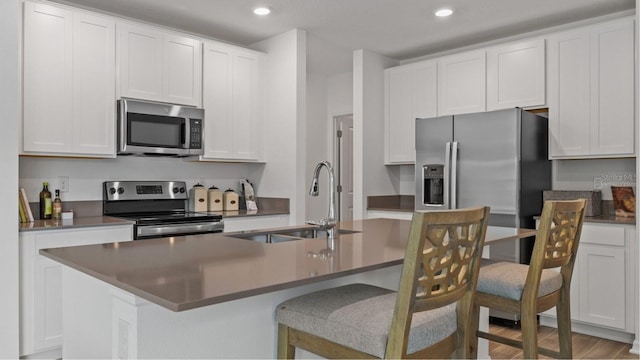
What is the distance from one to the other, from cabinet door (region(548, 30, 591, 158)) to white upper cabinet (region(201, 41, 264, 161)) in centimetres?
254

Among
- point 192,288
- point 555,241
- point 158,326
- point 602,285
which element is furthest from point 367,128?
point 192,288

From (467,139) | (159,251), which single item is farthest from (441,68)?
(159,251)

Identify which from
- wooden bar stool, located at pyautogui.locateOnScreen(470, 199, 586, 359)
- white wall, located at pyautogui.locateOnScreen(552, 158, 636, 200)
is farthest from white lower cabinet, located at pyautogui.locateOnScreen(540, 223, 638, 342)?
wooden bar stool, located at pyautogui.locateOnScreen(470, 199, 586, 359)

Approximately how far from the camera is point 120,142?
139 inches

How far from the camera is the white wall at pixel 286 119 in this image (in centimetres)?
420

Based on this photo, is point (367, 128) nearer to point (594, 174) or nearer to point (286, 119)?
point (286, 119)

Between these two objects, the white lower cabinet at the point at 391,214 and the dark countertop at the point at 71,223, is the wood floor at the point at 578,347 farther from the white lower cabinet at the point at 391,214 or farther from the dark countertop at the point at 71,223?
the dark countertop at the point at 71,223

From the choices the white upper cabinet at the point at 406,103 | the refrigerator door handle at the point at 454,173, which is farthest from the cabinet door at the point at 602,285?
the white upper cabinet at the point at 406,103

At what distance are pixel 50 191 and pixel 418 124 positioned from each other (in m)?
3.05

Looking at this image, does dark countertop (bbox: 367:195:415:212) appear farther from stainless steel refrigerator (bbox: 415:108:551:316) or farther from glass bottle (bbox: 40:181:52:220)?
glass bottle (bbox: 40:181:52:220)

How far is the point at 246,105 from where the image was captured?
4340 millimetres

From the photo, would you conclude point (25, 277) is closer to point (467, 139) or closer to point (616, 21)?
point (467, 139)

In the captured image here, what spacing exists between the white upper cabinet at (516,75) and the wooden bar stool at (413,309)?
109 inches

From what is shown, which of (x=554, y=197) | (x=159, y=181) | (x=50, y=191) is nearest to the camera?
(x=50, y=191)
